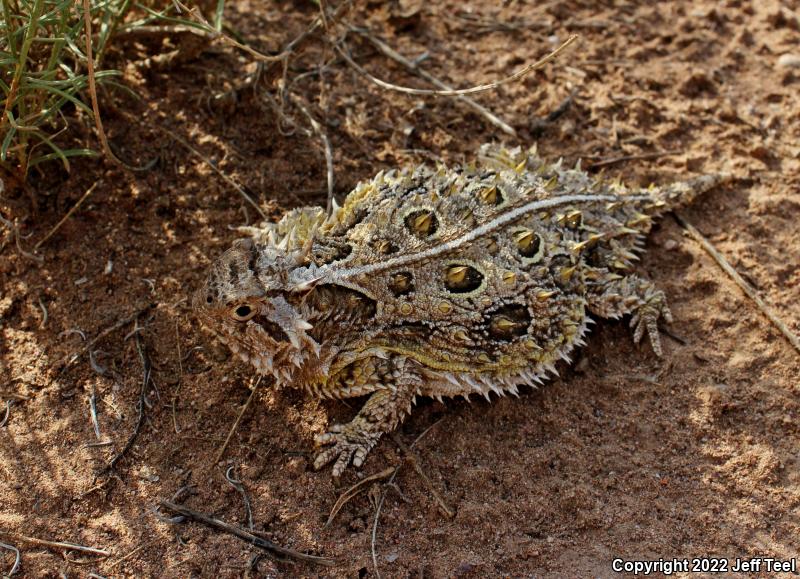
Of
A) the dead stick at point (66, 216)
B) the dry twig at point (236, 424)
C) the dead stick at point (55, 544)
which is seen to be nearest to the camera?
the dead stick at point (55, 544)

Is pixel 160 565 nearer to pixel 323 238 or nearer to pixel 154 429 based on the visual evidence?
pixel 154 429

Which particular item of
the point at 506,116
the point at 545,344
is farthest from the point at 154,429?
the point at 506,116

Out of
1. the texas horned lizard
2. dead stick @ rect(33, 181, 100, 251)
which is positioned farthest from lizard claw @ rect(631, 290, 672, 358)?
dead stick @ rect(33, 181, 100, 251)

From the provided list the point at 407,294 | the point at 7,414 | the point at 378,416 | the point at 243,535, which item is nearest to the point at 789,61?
the point at 407,294

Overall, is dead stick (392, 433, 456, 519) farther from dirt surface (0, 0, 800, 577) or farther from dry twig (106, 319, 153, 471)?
dry twig (106, 319, 153, 471)

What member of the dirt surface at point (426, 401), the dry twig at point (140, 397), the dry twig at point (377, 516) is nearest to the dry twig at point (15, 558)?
the dirt surface at point (426, 401)

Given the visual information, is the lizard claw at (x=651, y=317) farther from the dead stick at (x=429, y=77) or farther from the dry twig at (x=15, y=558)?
the dry twig at (x=15, y=558)
